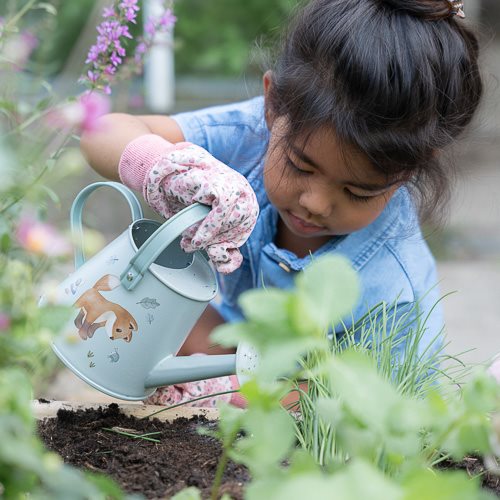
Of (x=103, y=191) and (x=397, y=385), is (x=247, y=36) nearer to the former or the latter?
(x=103, y=191)

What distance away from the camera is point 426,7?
140 centimetres

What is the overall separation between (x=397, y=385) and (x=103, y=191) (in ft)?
8.89

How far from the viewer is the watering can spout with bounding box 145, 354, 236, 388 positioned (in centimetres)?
109

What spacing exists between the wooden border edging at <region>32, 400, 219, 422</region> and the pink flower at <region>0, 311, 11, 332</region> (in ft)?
2.02

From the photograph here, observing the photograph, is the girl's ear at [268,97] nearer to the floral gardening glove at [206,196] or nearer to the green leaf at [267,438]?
the floral gardening glove at [206,196]

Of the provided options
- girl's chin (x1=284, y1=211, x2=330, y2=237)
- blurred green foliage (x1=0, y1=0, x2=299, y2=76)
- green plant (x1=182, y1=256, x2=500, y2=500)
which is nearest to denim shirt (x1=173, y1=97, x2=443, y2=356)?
girl's chin (x1=284, y1=211, x2=330, y2=237)

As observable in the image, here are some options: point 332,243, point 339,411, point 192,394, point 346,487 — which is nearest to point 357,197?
point 332,243

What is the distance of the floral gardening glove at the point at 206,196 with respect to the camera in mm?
1106

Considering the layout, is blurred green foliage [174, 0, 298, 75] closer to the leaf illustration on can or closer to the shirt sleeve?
the shirt sleeve

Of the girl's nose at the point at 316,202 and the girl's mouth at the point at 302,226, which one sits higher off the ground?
the girl's nose at the point at 316,202

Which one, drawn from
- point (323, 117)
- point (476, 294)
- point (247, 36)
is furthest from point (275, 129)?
point (247, 36)

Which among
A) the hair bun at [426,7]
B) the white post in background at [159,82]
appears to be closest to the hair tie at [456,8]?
the hair bun at [426,7]

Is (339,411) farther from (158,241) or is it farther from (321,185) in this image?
(321,185)

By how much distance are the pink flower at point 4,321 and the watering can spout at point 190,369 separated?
0.53 metres
